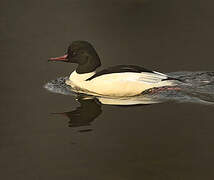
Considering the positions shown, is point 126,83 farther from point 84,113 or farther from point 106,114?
point 84,113

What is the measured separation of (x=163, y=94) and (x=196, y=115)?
0.64 meters

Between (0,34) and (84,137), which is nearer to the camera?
(84,137)

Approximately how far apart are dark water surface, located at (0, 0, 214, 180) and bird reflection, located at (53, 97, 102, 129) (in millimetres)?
48

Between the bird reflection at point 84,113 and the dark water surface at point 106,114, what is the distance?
0.05m

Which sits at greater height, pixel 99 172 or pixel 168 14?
pixel 168 14

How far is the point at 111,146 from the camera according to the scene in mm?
5473

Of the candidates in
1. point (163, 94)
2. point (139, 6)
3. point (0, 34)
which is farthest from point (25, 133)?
point (139, 6)

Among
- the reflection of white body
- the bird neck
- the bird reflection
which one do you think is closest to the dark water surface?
the bird reflection

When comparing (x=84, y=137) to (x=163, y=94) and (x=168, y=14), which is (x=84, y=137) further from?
(x=168, y=14)

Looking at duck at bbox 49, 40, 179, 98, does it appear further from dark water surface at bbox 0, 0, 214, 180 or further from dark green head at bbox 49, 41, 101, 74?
dark water surface at bbox 0, 0, 214, 180

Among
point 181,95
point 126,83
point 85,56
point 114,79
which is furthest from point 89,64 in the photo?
point 181,95

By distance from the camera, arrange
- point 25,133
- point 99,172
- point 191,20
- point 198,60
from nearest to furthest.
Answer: point 99,172
point 25,133
point 198,60
point 191,20

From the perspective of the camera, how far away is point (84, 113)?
21.0 ft

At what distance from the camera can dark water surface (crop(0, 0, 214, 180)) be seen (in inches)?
197
